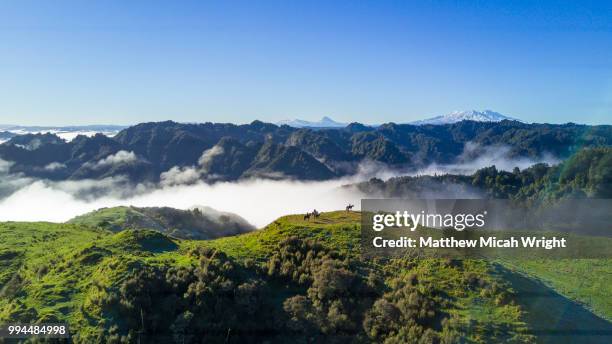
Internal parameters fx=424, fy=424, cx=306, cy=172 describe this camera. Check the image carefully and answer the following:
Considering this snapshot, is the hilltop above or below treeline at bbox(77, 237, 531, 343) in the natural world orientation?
below

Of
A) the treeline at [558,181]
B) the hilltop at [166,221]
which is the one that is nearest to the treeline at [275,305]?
the hilltop at [166,221]

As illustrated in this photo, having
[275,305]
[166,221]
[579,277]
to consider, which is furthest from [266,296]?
[166,221]

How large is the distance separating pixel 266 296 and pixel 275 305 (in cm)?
115

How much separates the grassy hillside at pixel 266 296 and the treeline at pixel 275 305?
84mm

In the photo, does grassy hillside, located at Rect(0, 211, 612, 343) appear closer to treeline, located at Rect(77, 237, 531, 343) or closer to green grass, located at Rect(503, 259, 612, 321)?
treeline, located at Rect(77, 237, 531, 343)

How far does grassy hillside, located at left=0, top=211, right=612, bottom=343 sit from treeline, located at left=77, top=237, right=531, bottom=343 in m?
0.08

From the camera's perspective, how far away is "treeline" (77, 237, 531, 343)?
104 ft

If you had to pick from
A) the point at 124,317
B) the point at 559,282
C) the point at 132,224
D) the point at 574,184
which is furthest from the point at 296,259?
the point at 574,184

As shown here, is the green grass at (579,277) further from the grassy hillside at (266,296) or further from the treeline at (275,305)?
the treeline at (275,305)

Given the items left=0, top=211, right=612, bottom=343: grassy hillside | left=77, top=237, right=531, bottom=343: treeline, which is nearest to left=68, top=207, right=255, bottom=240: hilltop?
left=0, top=211, right=612, bottom=343: grassy hillside

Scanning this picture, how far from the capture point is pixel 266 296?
36.6 metres

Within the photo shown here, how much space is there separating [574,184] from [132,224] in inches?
4625

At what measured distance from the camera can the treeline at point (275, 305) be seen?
31.6m

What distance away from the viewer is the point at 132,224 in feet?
361
